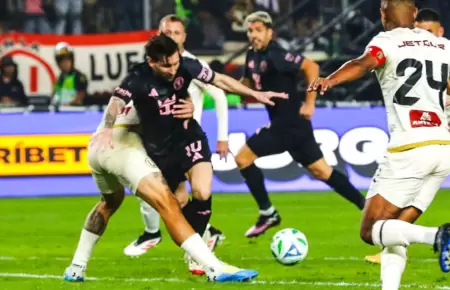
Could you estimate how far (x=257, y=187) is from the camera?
1338cm

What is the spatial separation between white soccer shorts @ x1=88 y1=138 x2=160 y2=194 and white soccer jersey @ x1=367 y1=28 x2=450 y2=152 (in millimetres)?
1977

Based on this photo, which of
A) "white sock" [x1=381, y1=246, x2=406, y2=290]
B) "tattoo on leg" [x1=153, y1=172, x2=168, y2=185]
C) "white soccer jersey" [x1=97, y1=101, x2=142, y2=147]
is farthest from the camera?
"white soccer jersey" [x1=97, y1=101, x2=142, y2=147]

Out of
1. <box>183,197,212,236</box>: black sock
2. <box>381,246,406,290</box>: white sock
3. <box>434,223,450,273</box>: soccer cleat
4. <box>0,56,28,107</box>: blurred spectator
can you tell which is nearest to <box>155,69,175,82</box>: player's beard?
<box>183,197,212,236</box>: black sock

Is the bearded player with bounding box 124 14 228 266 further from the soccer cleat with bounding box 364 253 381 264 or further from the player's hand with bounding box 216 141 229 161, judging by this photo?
the soccer cleat with bounding box 364 253 381 264

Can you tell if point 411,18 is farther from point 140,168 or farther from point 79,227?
point 79,227

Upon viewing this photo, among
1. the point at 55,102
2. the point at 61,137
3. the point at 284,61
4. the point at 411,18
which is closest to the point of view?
the point at 411,18

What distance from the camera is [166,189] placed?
920 centimetres

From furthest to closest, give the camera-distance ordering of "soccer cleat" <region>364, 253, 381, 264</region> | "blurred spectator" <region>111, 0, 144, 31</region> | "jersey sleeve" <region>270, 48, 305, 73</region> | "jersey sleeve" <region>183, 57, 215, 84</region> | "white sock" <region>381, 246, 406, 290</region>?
"blurred spectator" <region>111, 0, 144, 31</region>
"jersey sleeve" <region>270, 48, 305, 73</region>
"soccer cleat" <region>364, 253, 381, 264</region>
"jersey sleeve" <region>183, 57, 215, 84</region>
"white sock" <region>381, 246, 406, 290</region>

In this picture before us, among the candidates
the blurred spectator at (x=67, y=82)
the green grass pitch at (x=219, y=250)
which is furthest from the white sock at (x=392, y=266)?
the blurred spectator at (x=67, y=82)

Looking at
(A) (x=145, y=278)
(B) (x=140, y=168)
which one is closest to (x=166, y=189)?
(B) (x=140, y=168)

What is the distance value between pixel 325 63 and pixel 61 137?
5827 mm

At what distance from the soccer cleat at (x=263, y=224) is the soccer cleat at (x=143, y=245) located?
1.51 meters

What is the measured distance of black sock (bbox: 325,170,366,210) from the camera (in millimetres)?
12750

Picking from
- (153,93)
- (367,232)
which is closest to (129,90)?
(153,93)
